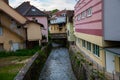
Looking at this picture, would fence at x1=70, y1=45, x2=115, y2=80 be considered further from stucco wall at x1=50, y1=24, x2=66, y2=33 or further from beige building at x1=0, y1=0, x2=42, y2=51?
stucco wall at x1=50, y1=24, x2=66, y2=33

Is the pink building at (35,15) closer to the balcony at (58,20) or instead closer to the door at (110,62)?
the balcony at (58,20)

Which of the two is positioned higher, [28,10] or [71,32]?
[28,10]

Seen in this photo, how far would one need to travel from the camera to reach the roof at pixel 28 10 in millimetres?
54178

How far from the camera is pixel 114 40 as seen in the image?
17.5m

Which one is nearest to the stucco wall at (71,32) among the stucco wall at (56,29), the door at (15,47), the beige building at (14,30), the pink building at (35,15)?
the pink building at (35,15)

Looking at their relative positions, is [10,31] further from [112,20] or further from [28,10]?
[112,20]

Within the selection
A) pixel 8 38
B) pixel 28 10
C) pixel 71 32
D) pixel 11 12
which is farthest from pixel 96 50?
pixel 28 10

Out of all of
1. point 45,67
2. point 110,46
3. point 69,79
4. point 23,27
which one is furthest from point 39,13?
point 110,46

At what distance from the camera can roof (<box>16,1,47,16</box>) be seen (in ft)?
178

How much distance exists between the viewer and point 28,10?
5459 centimetres

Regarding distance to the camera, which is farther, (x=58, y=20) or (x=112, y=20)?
(x=58, y=20)

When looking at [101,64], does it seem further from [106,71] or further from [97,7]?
[97,7]

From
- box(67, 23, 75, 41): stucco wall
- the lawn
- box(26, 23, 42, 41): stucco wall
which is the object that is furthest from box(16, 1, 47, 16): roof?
the lawn

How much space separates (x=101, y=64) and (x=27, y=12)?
35942 mm
